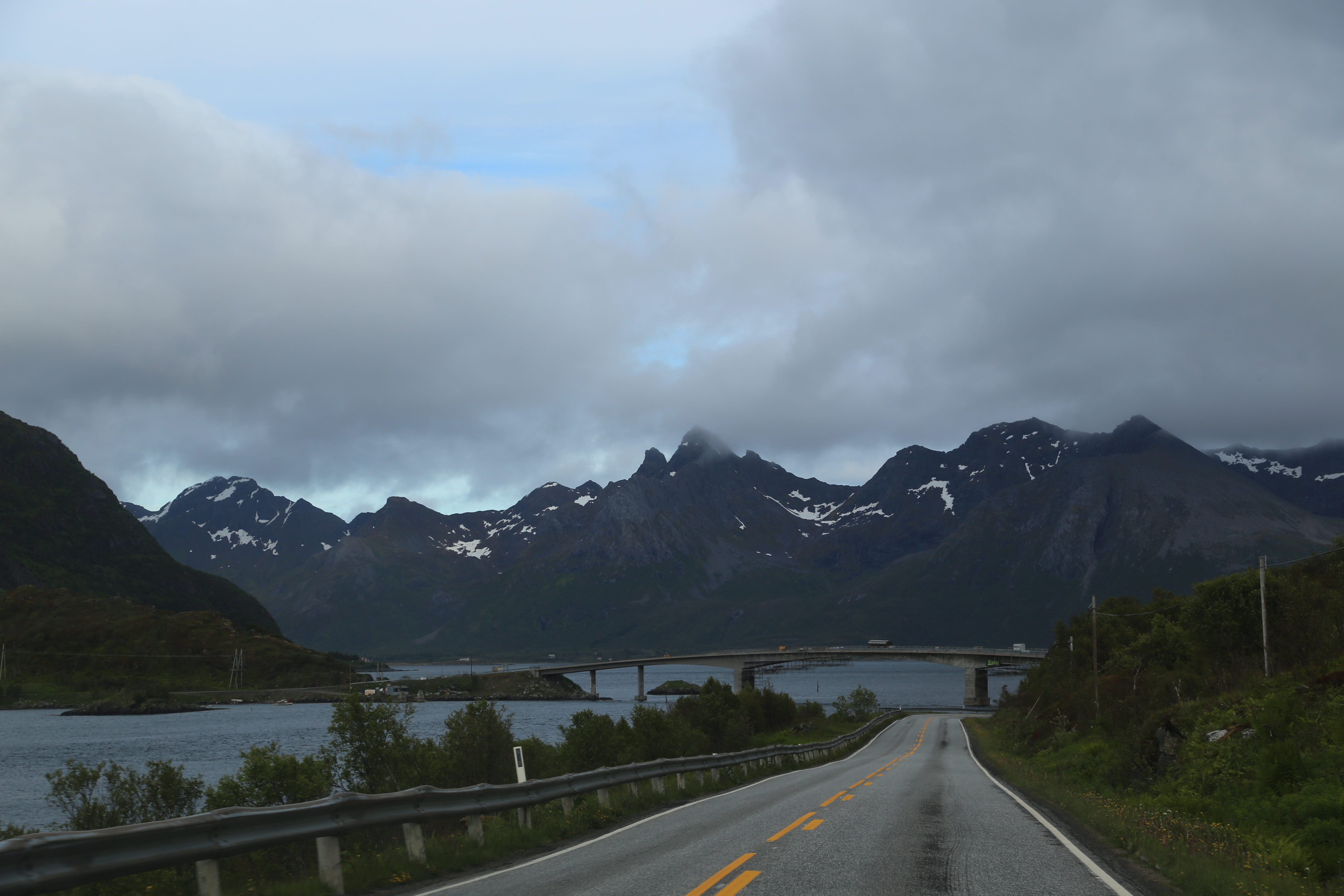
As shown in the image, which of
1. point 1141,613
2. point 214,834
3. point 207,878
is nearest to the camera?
point 207,878

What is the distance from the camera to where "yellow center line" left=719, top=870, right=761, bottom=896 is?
1045 centimetres

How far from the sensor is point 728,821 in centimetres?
1767

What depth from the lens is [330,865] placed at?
36.8 ft

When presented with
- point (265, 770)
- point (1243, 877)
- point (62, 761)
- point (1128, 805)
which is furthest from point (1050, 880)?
point (62, 761)

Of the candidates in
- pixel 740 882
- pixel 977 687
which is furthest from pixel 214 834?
pixel 977 687

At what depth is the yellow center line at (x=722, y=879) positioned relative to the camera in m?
10.5

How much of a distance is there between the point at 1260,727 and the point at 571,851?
17.5m

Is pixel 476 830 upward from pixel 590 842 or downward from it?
upward

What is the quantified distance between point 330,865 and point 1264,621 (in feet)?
146

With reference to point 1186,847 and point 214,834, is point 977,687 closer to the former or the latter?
point 1186,847

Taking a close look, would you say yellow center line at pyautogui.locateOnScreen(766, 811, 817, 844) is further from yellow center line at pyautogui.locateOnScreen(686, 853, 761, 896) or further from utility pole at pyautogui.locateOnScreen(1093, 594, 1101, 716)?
utility pole at pyautogui.locateOnScreen(1093, 594, 1101, 716)

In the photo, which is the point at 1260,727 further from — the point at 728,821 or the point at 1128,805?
the point at 728,821

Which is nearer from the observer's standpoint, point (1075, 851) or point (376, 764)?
point (1075, 851)

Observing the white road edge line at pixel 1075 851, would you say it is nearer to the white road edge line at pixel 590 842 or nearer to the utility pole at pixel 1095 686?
the white road edge line at pixel 590 842
